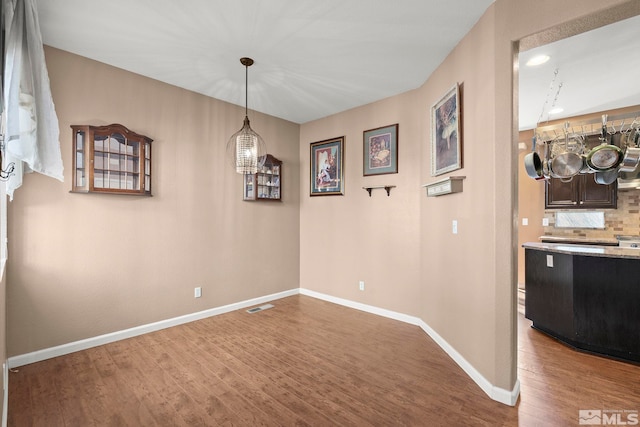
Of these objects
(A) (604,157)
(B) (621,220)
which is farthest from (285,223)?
(B) (621,220)

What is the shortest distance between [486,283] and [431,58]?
214 centimetres

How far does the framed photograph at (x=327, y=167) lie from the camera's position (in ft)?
14.0

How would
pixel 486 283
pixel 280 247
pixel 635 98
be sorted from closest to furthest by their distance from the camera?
pixel 486 283 < pixel 635 98 < pixel 280 247

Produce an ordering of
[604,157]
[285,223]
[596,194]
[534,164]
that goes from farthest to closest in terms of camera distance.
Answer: [285,223]
[596,194]
[534,164]
[604,157]

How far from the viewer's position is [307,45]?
2.62 m

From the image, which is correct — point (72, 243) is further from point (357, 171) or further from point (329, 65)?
point (357, 171)

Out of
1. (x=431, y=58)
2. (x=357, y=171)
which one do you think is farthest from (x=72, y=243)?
(x=431, y=58)

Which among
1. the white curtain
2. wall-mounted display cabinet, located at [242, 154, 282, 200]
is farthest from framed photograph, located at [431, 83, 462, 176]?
the white curtain

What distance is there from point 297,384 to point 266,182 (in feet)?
9.22

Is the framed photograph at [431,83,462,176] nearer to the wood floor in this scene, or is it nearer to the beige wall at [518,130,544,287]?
the wood floor

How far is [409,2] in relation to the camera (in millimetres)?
2086

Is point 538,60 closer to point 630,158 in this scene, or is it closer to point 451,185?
point 630,158

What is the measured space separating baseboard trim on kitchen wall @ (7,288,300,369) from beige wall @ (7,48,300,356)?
0.06 m

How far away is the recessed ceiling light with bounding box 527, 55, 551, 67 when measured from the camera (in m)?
2.82
